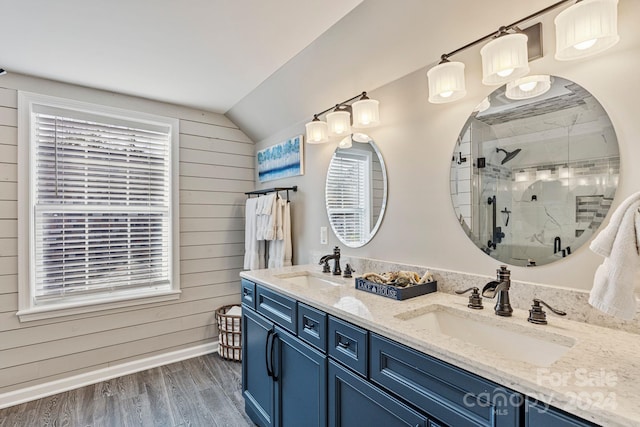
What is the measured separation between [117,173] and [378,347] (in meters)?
2.66

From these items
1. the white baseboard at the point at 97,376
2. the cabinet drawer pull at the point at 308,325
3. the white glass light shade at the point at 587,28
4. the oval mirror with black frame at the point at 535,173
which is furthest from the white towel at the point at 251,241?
the white glass light shade at the point at 587,28

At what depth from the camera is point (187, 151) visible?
304cm

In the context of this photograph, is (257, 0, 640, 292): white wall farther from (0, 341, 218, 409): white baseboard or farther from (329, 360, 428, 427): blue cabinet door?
(0, 341, 218, 409): white baseboard

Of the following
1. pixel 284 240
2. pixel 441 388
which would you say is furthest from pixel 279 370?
pixel 284 240

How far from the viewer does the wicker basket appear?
9.55 ft

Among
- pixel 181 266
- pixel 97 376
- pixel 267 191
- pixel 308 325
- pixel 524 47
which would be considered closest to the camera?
pixel 524 47

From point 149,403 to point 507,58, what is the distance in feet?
9.71

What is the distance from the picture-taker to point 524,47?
117 cm

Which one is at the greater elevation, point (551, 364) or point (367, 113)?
point (367, 113)

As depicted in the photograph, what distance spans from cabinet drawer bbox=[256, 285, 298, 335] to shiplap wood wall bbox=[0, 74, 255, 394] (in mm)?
1405

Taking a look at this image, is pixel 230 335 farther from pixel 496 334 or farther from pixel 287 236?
pixel 496 334

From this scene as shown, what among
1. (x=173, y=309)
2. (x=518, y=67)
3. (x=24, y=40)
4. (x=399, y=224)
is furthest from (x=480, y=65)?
(x=173, y=309)

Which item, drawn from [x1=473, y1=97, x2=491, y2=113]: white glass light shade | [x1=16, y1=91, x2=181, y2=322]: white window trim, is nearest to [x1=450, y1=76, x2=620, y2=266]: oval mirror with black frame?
[x1=473, y1=97, x2=491, y2=113]: white glass light shade

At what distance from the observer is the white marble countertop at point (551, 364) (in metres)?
0.68
